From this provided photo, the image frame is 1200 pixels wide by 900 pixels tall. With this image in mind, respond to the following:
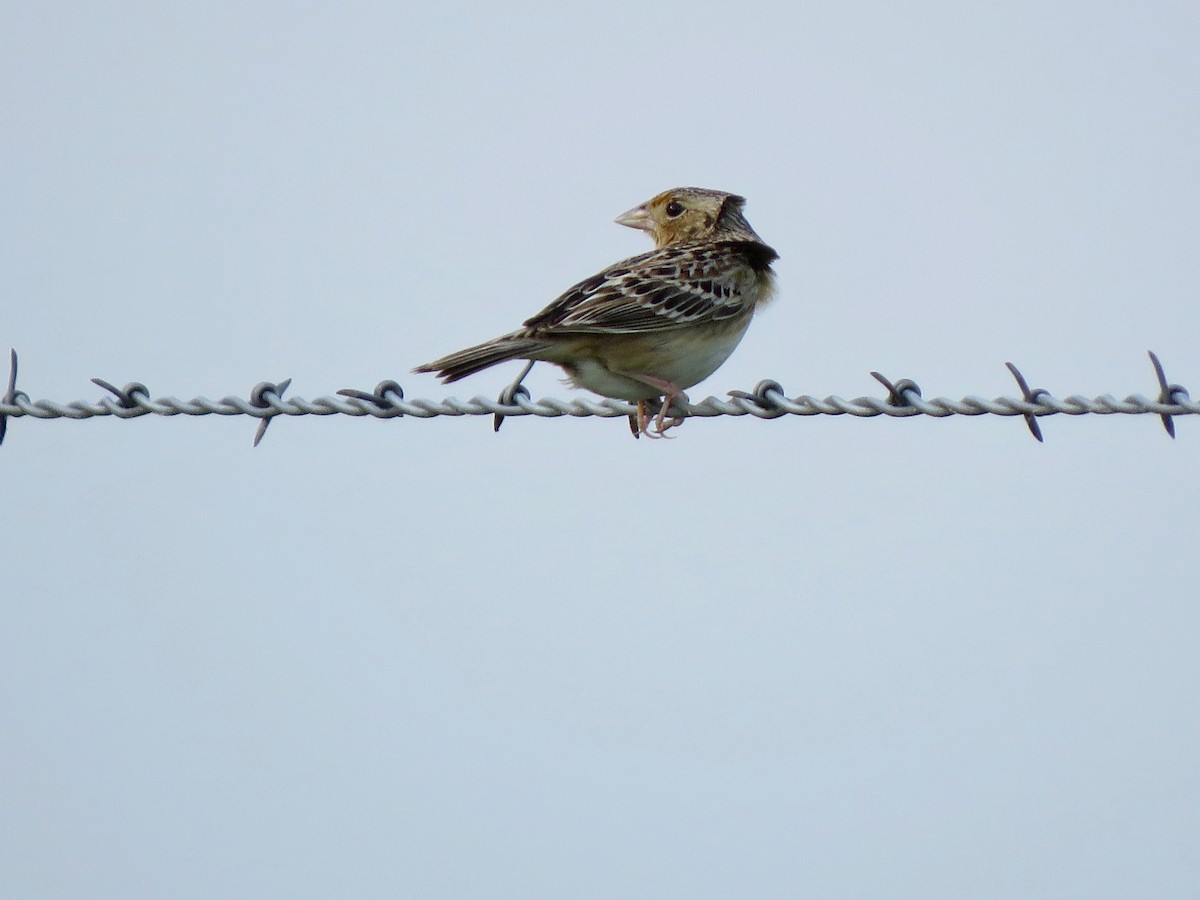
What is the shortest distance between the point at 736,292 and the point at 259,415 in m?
3.36

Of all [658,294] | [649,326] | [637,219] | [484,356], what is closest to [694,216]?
[637,219]

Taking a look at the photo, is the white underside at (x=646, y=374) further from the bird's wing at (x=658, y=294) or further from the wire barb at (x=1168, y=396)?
the wire barb at (x=1168, y=396)

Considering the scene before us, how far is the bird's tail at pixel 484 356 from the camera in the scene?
6.13m

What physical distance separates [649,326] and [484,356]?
1.06m

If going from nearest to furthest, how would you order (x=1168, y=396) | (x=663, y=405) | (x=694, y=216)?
(x=1168, y=396) < (x=663, y=405) < (x=694, y=216)

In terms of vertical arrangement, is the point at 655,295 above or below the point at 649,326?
above

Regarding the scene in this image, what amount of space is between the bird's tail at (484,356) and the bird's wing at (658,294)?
10cm

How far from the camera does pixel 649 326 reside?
7070mm

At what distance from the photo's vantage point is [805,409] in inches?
197

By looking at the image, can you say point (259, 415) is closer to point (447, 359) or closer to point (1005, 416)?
point (447, 359)

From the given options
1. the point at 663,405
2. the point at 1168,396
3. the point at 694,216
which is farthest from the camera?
the point at 694,216

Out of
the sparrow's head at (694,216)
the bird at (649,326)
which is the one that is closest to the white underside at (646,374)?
the bird at (649,326)

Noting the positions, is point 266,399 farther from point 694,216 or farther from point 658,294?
point 694,216

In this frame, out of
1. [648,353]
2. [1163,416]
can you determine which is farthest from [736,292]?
[1163,416]
